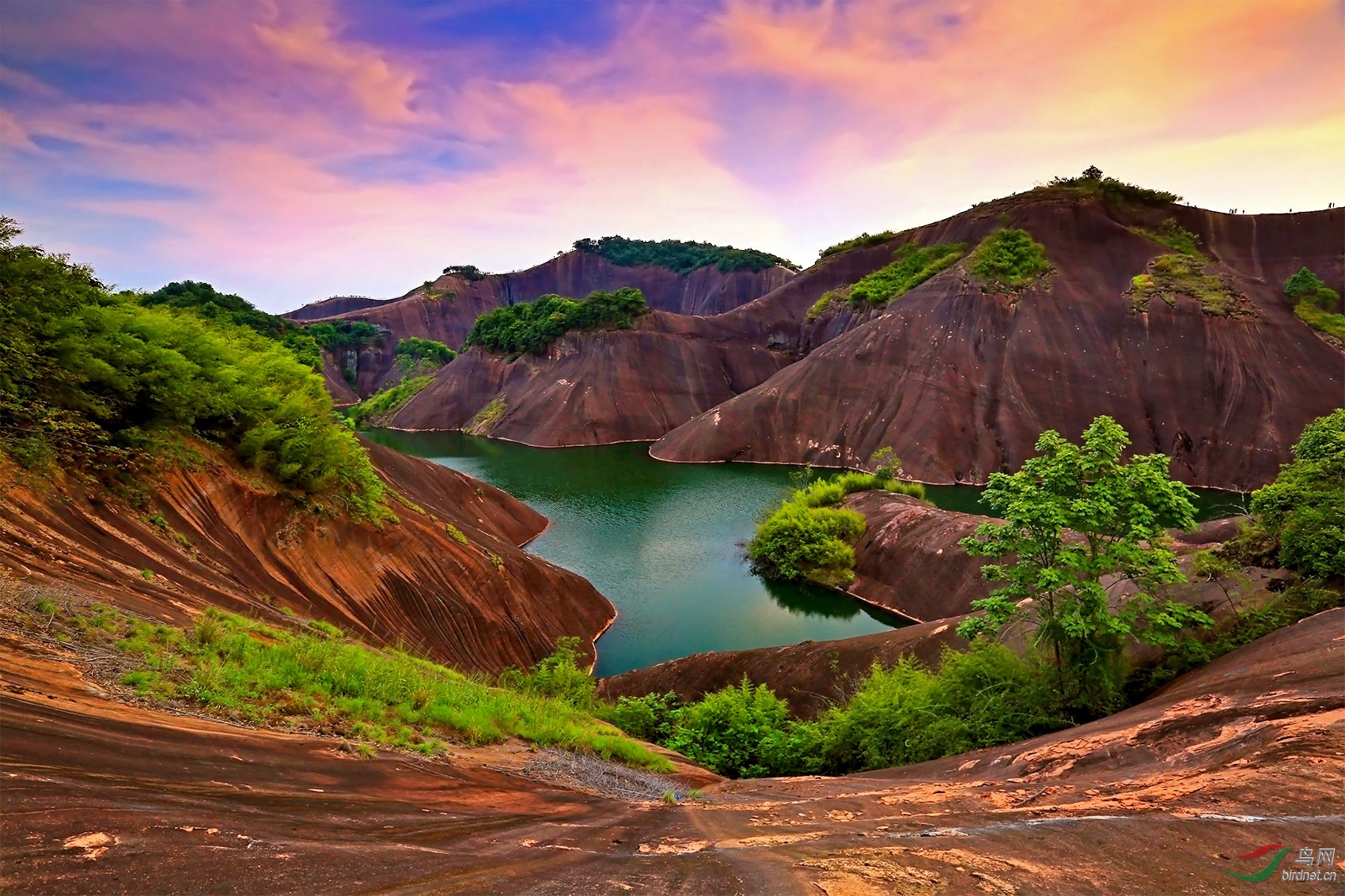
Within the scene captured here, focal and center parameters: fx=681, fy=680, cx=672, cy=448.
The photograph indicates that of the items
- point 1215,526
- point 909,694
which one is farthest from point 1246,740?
point 1215,526

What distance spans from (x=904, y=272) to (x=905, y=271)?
0.60ft

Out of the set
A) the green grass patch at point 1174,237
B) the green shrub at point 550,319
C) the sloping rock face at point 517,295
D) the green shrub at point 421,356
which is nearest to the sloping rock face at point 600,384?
the green shrub at point 550,319

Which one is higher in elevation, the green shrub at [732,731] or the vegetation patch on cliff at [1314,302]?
the vegetation patch on cliff at [1314,302]

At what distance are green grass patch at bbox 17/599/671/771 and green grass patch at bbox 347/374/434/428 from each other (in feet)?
257

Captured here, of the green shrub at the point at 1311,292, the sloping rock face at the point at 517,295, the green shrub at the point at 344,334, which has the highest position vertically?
the sloping rock face at the point at 517,295

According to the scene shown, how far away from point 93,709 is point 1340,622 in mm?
14919

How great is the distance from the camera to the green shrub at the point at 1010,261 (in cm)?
5725

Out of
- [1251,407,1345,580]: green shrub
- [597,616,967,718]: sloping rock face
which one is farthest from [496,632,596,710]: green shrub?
[1251,407,1345,580]: green shrub

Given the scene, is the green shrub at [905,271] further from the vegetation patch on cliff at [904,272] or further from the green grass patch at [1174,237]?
the green grass patch at [1174,237]

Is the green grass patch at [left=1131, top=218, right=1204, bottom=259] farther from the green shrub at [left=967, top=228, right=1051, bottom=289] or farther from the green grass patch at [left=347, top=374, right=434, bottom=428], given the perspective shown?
the green grass patch at [left=347, top=374, right=434, bottom=428]

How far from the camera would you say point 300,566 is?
15.7 metres

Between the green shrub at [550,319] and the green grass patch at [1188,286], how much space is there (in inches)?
1848

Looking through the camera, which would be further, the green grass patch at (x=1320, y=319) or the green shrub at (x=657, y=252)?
the green shrub at (x=657, y=252)

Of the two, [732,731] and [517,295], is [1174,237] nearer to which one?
[732,731]
